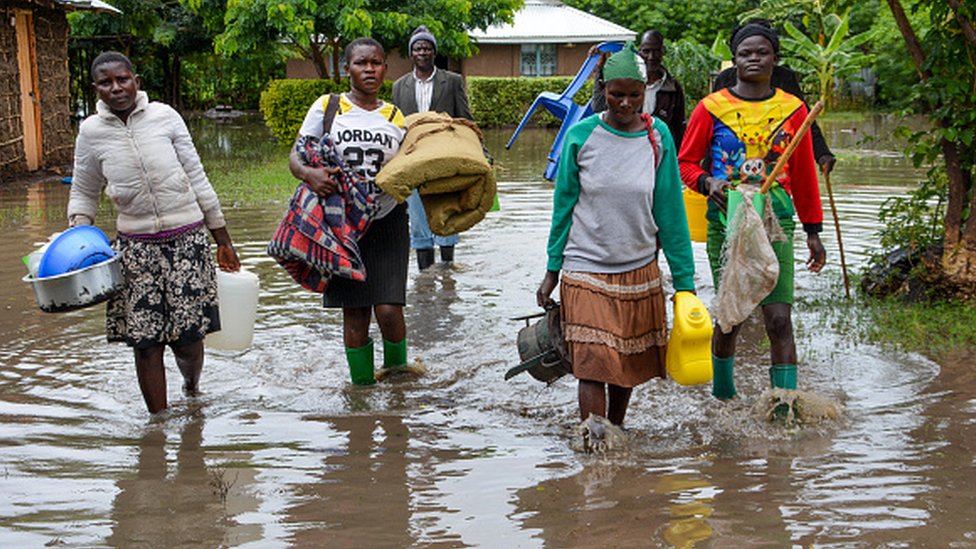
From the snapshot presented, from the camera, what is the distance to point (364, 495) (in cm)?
481

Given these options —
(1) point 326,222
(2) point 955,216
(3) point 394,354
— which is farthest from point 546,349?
(2) point 955,216

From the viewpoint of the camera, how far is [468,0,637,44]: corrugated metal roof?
130 ft

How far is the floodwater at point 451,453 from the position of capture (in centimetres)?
436

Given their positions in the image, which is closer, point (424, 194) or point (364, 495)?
point (364, 495)

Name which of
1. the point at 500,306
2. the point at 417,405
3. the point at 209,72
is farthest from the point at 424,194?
the point at 209,72

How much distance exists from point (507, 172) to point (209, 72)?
28.5 meters

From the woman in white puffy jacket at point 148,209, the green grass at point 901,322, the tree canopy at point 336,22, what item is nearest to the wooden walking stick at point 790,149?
the green grass at point 901,322

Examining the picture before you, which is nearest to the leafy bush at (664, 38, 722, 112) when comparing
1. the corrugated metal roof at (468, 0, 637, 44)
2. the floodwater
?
the corrugated metal roof at (468, 0, 637, 44)

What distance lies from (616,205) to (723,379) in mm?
1468

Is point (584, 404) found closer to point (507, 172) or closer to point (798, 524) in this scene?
point (798, 524)

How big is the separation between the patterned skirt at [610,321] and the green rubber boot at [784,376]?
795 millimetres

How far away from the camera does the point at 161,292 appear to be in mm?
5801

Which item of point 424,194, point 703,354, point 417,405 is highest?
point 424,194

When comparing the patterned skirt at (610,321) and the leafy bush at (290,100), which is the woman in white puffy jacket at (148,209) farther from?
the leafy bush at (290,100)
